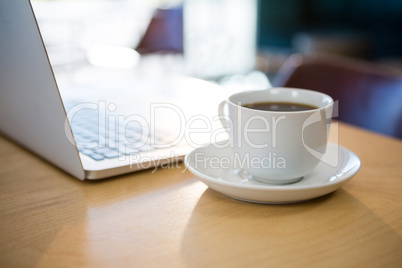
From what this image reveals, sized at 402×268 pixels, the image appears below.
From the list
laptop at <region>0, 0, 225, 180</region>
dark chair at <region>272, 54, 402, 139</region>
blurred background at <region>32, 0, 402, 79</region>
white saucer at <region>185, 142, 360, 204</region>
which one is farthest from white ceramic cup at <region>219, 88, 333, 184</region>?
blurred background at <region>32, 0, 402, 79</region>

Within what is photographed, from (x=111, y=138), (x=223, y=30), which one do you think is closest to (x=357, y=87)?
(x=111, y=138)

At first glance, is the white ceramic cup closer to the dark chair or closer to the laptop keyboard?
the laptop keyboard

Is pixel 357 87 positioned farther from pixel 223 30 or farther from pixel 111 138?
pixel 223 30

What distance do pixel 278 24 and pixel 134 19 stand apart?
1.64 m

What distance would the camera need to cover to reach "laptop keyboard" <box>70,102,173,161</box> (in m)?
0.58

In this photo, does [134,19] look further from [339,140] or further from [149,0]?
[339,140]

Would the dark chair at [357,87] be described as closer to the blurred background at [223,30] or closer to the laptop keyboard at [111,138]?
the laptop keyboard at [111,138]

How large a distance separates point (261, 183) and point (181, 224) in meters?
0.12

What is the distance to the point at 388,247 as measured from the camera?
39cm

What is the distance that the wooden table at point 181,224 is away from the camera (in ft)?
1.23

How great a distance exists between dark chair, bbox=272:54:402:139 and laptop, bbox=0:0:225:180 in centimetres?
27

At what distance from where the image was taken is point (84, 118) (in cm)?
73

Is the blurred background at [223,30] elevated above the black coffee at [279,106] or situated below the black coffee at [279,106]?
below

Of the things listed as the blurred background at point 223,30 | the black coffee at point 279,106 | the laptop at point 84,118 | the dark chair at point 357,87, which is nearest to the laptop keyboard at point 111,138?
the laptop at point 84,118
